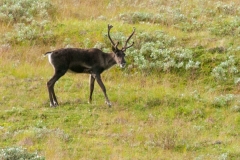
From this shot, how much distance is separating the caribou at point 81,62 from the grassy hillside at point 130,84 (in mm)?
448

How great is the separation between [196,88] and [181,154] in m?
4.61

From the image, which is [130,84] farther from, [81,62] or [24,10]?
[24,10]

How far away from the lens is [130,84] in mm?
15633

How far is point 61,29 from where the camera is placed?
18.7 metres

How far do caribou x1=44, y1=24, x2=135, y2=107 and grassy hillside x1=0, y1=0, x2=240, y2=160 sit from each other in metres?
0.45

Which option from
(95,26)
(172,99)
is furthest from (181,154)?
(95,26)

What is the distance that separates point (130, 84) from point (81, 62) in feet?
6.26

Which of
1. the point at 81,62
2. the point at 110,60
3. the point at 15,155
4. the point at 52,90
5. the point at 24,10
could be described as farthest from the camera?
the point at 24,10

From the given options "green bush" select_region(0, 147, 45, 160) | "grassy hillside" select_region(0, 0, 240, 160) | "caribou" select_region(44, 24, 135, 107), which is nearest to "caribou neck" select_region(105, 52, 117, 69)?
"caribou" select_region(44, 24, 135, 107)

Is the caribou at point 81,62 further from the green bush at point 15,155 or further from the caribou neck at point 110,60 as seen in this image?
the green bush at point 15,155

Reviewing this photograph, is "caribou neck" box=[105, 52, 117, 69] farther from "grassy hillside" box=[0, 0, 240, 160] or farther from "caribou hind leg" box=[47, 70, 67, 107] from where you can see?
"caribou hind leg" box=[47, 70, 67, 107]

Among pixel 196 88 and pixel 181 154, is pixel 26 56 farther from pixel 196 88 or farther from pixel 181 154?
pixel 181 154

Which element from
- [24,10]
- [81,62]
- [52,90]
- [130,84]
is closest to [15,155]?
[52,90]

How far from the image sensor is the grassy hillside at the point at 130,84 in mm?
11336
